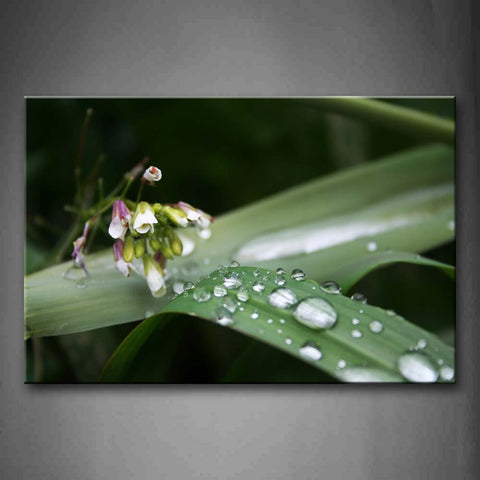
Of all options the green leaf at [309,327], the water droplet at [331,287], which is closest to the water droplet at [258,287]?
the green leaf at [309,327]

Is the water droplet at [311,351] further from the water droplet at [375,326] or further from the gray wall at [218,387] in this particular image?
the gray wall at [218,387]

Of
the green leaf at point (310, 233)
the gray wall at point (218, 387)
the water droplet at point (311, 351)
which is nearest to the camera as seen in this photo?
the water droplet at point (311, 351)

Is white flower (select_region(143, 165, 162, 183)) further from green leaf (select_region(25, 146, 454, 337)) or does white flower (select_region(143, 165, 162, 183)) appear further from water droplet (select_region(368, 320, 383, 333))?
water droplet (select_region(368, 320, 383, 333))

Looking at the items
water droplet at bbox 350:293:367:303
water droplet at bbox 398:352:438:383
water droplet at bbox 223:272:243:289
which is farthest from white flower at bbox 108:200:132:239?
water droplet at bbox 398:352:438:383

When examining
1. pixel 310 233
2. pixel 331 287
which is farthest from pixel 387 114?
pixel 331 287

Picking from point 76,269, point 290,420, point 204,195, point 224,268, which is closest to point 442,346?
point 290,420

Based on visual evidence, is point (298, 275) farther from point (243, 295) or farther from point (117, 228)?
point (117, 228)
